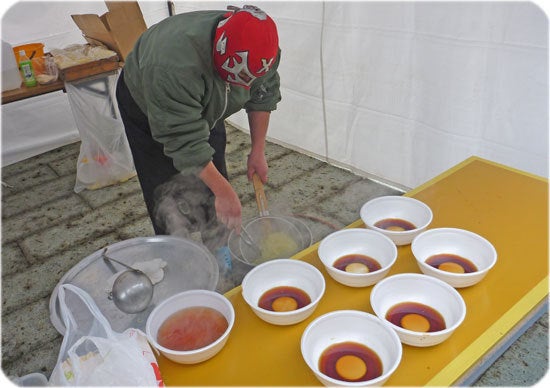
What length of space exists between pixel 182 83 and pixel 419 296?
44.3 inches

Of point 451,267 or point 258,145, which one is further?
point 258,145

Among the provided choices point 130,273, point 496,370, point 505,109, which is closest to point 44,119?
point 130,273

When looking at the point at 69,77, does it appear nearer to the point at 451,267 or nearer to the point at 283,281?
the point at 283,281

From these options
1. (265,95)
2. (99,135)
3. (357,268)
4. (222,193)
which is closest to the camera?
(357,268)

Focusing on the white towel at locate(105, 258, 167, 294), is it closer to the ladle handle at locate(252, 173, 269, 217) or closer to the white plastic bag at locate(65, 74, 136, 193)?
the ladle handle at locate(252, 173, 269, 217)

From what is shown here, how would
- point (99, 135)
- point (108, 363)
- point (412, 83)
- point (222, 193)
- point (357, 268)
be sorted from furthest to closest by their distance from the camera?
1. point (99, 135)
2. point (412, 83)
3. point (222, 193)
4. point (357, 268)
5. point (108, 363)

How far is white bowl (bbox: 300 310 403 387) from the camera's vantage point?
123 cm

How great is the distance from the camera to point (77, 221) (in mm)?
3471

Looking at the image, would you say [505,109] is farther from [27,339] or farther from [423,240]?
[27,339]

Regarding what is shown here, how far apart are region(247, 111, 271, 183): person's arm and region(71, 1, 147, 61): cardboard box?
1946 mm

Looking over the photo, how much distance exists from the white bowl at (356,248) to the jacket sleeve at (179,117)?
23.7 inches

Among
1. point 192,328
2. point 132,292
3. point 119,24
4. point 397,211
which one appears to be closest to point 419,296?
point 397,211

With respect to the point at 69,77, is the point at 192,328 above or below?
below

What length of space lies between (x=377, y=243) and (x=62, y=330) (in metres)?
1.14
